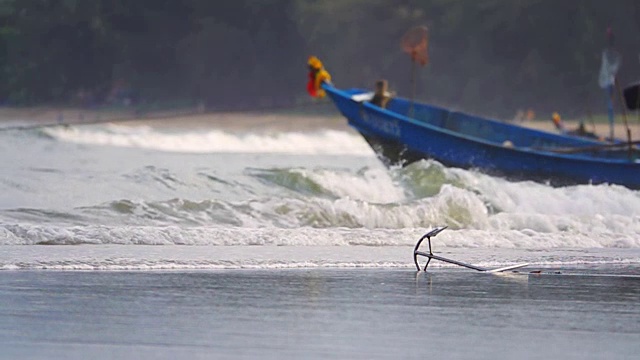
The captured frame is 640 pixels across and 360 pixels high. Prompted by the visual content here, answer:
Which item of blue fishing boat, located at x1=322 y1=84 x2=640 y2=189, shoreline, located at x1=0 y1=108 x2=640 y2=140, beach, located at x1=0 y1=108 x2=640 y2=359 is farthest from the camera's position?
shoreline, located at x1=0 y1=108 x2=640 y2=140

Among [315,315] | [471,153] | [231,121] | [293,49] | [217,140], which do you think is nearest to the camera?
[315,315]

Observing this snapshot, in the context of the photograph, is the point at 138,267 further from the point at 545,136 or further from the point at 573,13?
the point at 573,13

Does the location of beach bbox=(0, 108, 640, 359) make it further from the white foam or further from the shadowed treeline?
the shadowed treeline

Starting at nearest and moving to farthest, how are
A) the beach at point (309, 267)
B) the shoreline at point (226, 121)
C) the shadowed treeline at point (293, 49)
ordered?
the beach at point (309, 267) → the shoreline at point (226, 121) → the shadowed treeline at point (293, 49)

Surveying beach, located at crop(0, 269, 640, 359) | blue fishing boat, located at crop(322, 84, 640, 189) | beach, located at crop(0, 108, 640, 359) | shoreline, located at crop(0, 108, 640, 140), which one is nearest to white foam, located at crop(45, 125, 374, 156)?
shoreline, located at crop(0, 108, 640, 140)

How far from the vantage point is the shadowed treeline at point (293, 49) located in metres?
66.2

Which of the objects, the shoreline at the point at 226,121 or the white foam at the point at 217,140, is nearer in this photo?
the white foam at the point at 217,140

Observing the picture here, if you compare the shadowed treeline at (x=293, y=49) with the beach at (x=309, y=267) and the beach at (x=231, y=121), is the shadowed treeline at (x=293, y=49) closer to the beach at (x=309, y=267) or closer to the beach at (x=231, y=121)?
the beach at (x=231, y=121)

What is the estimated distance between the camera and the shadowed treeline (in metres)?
66.2

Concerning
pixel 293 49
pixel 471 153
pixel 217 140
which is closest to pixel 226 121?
pixel 217 140

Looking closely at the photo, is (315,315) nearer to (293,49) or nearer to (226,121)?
(226,121)

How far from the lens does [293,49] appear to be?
7231 centimetres

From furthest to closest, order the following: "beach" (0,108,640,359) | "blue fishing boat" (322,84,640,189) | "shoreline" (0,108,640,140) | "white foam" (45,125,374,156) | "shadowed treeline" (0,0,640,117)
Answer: "shadowed treeline" (0,0,640,117), "shoreline" (0,108,640,140), "white foam" (45,125,374,156), "blue fishing boat" (322,84,640,189), "beach" (0,108,640,359)

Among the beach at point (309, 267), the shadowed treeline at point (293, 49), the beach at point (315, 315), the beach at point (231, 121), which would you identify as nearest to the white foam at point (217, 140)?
the beach at point (231, 121)
